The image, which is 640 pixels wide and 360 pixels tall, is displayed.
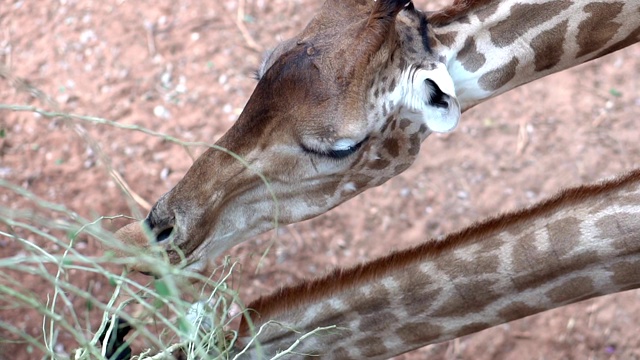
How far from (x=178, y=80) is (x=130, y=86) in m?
0.31

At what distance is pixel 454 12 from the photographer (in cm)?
275

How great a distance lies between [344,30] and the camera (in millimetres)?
2504

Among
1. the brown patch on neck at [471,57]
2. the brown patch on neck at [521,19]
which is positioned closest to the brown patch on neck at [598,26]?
the brown patch on neck at [521,19]

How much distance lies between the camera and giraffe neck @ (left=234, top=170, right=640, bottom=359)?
2041 mm

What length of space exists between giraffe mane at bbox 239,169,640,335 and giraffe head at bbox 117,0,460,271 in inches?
13.9

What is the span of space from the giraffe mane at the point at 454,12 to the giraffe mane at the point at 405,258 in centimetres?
93

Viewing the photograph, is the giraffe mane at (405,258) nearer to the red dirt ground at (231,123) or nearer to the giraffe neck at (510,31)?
the giraffe neck at (510,31)

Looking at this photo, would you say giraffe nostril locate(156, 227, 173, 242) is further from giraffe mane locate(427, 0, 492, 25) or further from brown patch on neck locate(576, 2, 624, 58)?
brown patch on neck locate(576, 2, 624, 58)

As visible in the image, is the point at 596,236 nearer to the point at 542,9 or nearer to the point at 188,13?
the point at 542,9

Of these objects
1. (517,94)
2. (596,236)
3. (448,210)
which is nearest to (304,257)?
(448,210)

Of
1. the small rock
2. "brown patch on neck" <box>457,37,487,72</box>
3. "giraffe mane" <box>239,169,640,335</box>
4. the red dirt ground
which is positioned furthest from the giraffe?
the small rock

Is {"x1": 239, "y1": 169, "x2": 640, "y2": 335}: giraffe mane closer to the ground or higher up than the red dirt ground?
higher up

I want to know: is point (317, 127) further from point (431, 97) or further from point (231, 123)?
point (231, 123)

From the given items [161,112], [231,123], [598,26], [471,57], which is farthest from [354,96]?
[161,112]
